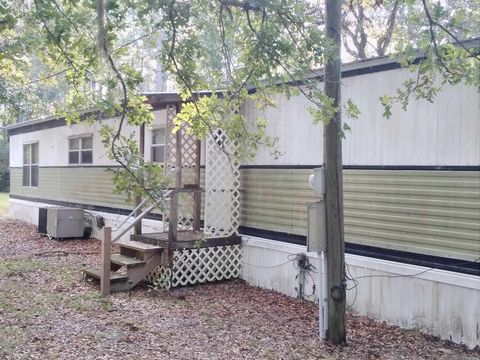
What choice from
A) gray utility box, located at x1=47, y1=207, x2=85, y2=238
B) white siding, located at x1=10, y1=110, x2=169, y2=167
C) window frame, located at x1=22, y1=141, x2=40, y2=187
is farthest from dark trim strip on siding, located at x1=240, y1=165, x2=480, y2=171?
window frame, located at x1=22, y1=141, x2=40, y2=187

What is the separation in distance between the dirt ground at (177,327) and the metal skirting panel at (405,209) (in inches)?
38.5

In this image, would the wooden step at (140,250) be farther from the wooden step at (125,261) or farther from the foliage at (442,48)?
the foliage at (442,48)

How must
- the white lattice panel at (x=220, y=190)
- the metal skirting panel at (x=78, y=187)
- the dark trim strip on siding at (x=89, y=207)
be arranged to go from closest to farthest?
the white lattice panel at (x=220, y=190) → the dark trim strip on siding at (x=89, y=207) → the metal skirting panel at (x=78, y=187)

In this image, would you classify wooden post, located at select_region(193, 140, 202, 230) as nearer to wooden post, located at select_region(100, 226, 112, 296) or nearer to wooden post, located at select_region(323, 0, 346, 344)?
wooden post, located at select_region(100, 226, 112, 296)

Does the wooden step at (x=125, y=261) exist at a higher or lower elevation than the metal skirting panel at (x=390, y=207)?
lower

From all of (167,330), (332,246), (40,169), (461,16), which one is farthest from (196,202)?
(40,169)

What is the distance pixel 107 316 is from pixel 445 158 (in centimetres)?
413

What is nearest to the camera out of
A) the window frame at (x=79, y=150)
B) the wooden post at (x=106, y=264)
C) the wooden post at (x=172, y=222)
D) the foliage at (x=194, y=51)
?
the foliage at (x=194, y=51)

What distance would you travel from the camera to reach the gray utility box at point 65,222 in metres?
11.9

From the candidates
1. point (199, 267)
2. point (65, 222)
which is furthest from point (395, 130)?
point (65, 222)

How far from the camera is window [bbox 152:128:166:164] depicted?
9.81 m

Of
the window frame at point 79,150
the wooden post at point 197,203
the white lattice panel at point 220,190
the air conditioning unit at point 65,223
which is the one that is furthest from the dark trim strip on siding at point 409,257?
the window frame at point 79,150

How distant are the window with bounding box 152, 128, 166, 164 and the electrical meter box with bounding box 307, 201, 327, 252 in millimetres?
5210

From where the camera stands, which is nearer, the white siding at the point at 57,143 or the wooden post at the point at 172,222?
the wooden post at the point at 172,222
